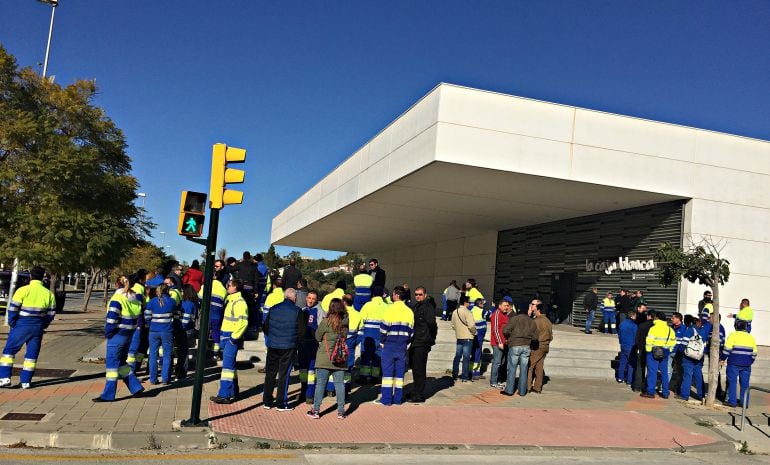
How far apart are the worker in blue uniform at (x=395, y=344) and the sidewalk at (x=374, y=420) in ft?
0.95

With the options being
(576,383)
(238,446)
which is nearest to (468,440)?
(238,446)

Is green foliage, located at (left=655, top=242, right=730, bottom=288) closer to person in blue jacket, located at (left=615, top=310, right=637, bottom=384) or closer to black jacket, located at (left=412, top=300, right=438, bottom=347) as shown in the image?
person in blue jacket, located at (left=615, top=310, right=637, bottom=384)

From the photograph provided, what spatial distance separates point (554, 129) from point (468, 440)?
11239 millimetres

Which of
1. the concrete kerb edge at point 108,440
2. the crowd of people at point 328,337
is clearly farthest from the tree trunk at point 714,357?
the concrete kerb edge at point 108,440

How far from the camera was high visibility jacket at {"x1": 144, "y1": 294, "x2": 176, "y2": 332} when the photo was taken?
9945mm

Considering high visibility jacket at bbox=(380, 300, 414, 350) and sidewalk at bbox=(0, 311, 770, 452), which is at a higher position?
high visibility jacket at bbox=(380, 300, 414, 350)

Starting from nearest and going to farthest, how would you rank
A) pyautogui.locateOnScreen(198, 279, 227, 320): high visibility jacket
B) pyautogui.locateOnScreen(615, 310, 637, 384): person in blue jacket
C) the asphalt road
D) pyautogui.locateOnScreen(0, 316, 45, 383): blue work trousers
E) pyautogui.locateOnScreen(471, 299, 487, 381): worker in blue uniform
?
the asphalt road < pyautogui.locateOnScreen(0, 316, 45, 383): blue work trousers < pyautogui.locateOnScreen(198, 279, 227, 320): high visibility jacket < pyautogui.locateOnScreen(471, 299, 487, 381): worker in blue uniform < pyautogui.locateOnScreen(615, 310, 637, 384): person in blue jacket

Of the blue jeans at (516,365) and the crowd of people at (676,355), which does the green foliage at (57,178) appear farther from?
the crowd of people at (676,355)

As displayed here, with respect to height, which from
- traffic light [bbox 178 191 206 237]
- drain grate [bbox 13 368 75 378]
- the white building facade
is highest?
the white building facade

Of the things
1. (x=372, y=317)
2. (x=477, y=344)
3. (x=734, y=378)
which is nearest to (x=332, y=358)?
(x=372, y=317)

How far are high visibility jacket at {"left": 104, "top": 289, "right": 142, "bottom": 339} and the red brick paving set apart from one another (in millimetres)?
1798

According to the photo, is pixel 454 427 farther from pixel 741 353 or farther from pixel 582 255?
pixel 582 255

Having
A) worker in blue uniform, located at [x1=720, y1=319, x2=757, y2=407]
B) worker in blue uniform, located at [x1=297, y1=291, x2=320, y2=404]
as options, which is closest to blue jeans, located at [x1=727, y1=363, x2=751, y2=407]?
worker in blue uniform, located at [x1=720, y1=319, x2=757, y2=407]

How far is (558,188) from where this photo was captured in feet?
60.9
